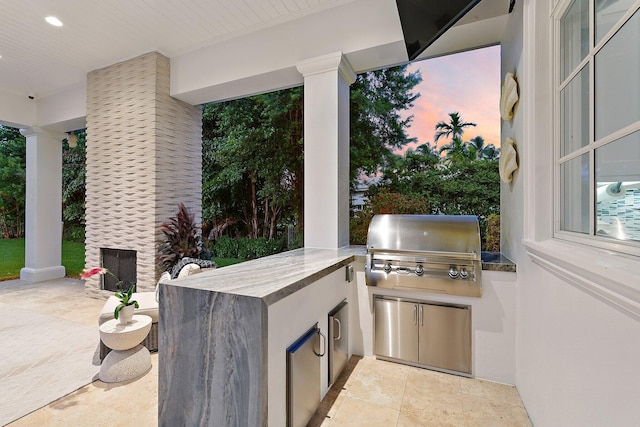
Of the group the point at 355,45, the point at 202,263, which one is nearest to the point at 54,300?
the point at 202,263

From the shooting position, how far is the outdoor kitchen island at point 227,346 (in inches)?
51.6

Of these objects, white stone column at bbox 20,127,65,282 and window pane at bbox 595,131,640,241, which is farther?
white stone column at bbox 20,127,65,282

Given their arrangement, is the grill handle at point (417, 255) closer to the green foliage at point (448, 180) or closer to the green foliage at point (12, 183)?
the green foliage at point (448, 180)

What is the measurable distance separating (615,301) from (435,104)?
3396mm

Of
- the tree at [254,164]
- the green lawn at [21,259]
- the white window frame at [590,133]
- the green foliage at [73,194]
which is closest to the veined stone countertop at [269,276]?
the white window frame at [590,133]

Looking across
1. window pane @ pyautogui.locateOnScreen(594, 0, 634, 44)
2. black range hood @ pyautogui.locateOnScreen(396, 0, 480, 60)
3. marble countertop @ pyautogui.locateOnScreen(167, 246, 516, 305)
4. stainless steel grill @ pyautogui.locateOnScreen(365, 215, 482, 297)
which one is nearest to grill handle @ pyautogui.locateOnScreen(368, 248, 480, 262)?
stainless steel grill @ pyautogui.locateOnScreen(365, 215, 482, 297)

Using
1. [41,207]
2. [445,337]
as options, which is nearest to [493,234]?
[445,337]

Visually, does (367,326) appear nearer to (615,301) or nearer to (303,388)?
(303,388)

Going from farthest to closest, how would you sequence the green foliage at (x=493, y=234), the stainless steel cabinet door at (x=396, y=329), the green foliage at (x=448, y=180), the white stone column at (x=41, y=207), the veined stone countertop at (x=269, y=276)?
the white stone column at (x=41, y=207)
the green foliage at (x=448, y=180)
the green foliage at (x=493, y=234)
the stainless steel cabinet door at (x=396, y=329)
the veined stone countertop at (x=269, y=276)

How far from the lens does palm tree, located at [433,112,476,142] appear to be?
11.5ft

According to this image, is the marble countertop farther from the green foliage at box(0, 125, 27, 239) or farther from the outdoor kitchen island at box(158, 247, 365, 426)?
the green foliage at box(0, 125, 27, 239)

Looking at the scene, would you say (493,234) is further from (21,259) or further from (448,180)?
(21,259)

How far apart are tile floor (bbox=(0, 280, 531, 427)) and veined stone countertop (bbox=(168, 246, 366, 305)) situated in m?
0.89

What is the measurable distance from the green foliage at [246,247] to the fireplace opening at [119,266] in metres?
2.06
